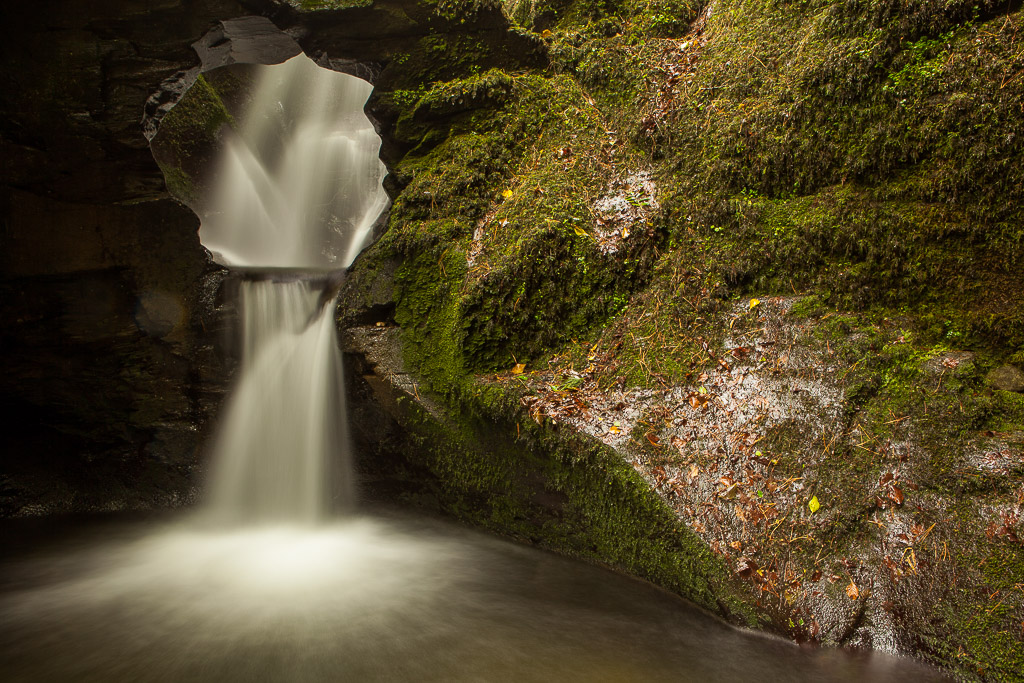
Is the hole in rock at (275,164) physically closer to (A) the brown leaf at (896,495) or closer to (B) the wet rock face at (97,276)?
(B) the wet rock face at (97,276)

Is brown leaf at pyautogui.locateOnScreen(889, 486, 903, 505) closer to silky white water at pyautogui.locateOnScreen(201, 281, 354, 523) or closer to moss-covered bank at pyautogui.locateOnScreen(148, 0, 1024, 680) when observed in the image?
moss-covered bank at pyautogui.locateOnScreen(148, 0, 1024, 680)

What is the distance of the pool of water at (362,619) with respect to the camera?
121 inches

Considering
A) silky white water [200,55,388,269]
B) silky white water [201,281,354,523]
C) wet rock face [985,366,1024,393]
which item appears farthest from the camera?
silky white water [200,55,388,269]

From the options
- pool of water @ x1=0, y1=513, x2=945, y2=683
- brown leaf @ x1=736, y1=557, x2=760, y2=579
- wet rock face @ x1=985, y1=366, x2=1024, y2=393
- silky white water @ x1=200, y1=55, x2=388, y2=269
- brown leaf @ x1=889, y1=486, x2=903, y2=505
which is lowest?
pool of water @ x1=0, y1=513, x2=945, y2=683

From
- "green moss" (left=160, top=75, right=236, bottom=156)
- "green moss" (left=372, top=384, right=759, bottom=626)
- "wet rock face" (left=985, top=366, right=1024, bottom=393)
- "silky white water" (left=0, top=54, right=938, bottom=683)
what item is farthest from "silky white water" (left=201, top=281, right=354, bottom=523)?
"green moss" (left=160, top=75, right=236, bottom=156)

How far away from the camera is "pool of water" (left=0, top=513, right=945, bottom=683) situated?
3.07m

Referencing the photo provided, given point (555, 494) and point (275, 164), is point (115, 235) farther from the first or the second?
point (555, 494)

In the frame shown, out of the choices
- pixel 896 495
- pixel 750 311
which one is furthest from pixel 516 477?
pixel 896 495

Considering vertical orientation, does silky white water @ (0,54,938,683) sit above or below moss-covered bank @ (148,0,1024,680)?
below

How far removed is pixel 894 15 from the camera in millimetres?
3900

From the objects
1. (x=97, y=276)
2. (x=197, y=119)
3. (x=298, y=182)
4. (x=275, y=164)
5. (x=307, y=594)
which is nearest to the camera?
(x=307, y=594)

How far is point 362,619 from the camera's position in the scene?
145 inches

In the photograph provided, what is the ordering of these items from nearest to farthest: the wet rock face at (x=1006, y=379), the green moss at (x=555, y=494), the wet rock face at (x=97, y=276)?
the wet rock face at (x=1006, y=379) → the green moss at (x=555, y=494) → the wet rock face at (x=97, y=276)

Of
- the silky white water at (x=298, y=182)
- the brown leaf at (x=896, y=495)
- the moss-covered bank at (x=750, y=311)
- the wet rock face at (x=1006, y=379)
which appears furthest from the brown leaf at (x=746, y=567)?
the silky white water at (x=298, y=182)
